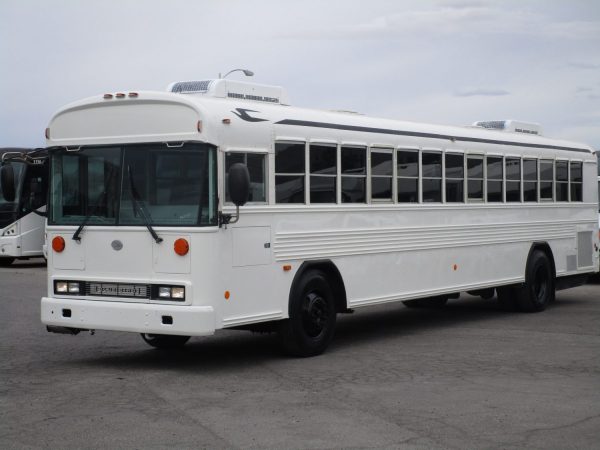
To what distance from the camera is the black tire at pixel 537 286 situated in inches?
681

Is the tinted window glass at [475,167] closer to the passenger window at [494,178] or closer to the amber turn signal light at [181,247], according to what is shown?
the passenger window at [494,178]

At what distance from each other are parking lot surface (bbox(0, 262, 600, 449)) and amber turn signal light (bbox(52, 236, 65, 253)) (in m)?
1.24

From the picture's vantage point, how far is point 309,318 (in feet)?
39.8

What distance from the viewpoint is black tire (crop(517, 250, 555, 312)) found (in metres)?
17.3

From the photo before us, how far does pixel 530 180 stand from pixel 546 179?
0.67 metres

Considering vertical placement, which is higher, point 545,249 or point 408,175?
point 408,175

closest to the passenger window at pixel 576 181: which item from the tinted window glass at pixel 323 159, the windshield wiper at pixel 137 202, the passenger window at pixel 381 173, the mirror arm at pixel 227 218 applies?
the passenger window at pixel 381 173

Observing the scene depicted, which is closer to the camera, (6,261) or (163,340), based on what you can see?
(163,340)

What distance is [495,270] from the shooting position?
16.4 metres

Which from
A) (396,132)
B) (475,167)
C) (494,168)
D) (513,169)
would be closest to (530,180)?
(513,169)

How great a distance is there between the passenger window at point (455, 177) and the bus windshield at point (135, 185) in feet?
17.5

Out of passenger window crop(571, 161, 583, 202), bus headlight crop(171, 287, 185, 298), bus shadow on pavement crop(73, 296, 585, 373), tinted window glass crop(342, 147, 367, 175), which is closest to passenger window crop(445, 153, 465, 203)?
bus shadow on pavement crop(73, 296, 585, 373)

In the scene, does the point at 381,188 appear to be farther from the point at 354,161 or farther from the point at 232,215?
the point at 232,215

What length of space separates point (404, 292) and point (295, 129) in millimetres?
3122
